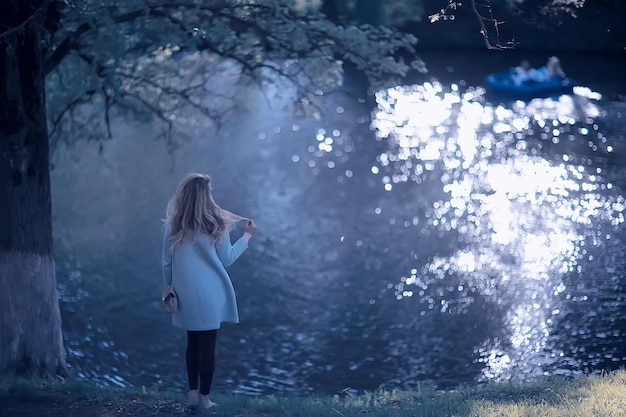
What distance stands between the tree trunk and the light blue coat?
8.96ft

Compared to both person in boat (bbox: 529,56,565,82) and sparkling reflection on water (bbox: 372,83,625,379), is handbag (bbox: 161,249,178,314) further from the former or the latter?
person in boat (bbox: 529,56,565,82)

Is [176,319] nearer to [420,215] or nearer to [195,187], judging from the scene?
[195,187]

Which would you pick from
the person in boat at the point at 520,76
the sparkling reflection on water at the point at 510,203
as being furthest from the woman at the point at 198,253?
the person in boat at the point at 520,76

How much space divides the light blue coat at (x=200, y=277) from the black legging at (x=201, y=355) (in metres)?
0.12

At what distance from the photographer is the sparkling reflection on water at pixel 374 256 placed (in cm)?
1487

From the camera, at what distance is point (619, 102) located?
1335 inches

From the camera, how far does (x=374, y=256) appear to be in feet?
64.7

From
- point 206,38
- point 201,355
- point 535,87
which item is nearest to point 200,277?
point 201,355

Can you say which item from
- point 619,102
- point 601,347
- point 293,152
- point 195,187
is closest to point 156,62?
point 195,187

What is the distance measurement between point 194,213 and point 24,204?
2952 millimetres

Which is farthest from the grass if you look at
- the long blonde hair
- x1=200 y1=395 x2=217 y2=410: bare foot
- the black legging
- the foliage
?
the foliage

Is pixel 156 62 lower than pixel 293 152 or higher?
higher

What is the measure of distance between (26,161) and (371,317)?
9.59 meters

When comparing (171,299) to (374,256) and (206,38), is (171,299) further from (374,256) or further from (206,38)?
(374,256)
